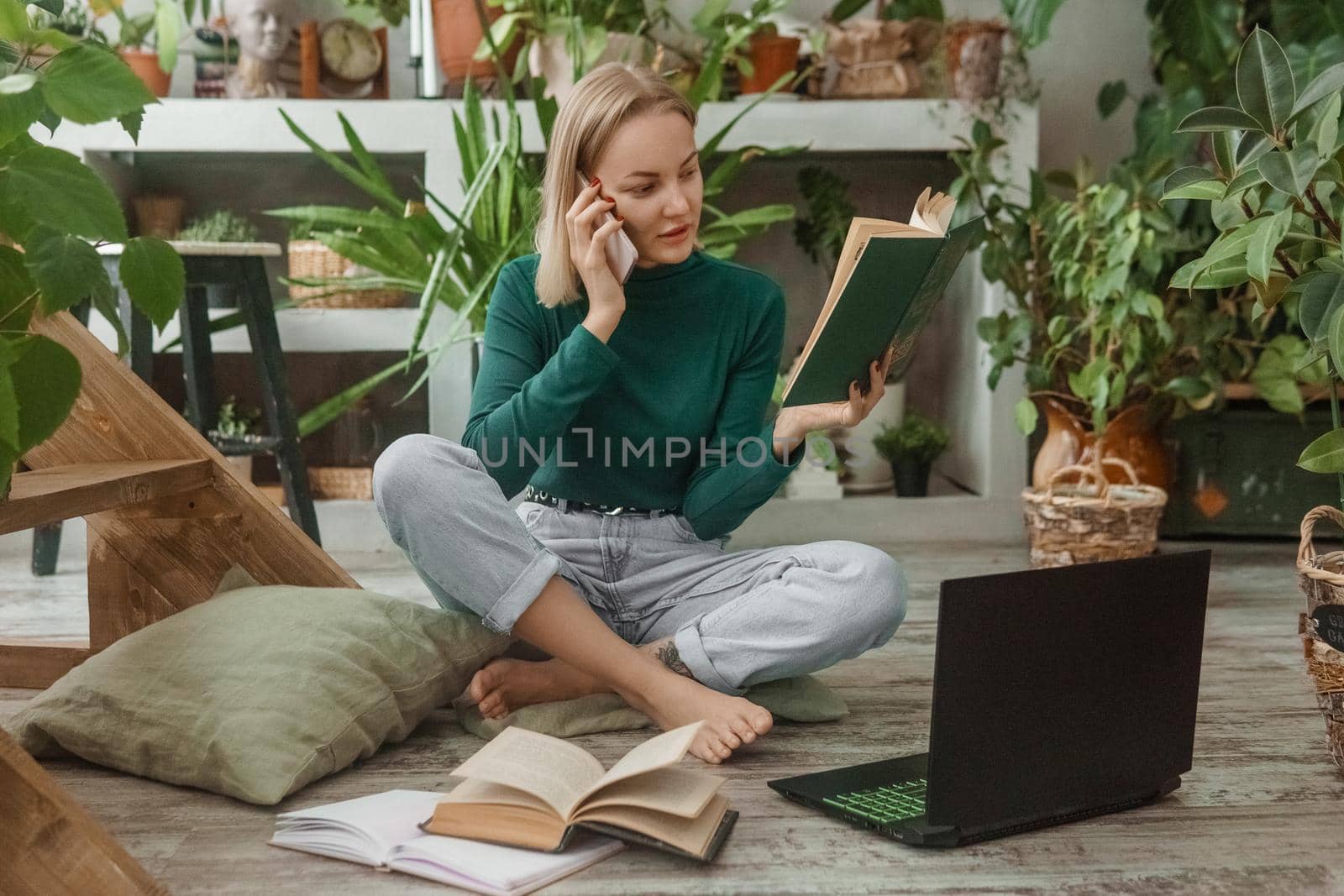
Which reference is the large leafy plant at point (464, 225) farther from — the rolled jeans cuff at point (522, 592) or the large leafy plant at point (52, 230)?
the large leafy plant at point (52, 230)

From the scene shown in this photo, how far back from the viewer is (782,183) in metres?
3.41

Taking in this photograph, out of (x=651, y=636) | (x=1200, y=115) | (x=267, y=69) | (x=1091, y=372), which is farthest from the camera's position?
(x=267, y=69)

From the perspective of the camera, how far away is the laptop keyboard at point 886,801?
1.16 meters

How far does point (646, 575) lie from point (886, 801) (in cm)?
48

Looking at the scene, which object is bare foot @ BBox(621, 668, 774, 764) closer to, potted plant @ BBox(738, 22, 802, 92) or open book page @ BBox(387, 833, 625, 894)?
open book page @ BBox(387, 833, 625, 894)

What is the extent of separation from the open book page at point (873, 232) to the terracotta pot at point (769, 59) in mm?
1693

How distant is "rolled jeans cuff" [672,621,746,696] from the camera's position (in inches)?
58.2

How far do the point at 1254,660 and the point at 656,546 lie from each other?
93cm

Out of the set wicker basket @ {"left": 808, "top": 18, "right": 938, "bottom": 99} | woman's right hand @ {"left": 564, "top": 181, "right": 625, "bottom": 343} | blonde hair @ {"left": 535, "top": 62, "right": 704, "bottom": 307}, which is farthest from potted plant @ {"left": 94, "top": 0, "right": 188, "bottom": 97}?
woman's right hand @ {"left": 564, "top": 181, "right": 625, "bottom": 343}

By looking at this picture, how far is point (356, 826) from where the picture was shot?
1.11 metres

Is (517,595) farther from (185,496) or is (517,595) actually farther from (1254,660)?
(1254,660)

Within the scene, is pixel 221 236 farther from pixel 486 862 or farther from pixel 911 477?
pixel 486 862

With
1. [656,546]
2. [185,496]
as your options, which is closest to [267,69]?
[185,496]

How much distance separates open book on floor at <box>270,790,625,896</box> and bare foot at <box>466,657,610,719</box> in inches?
11.8
